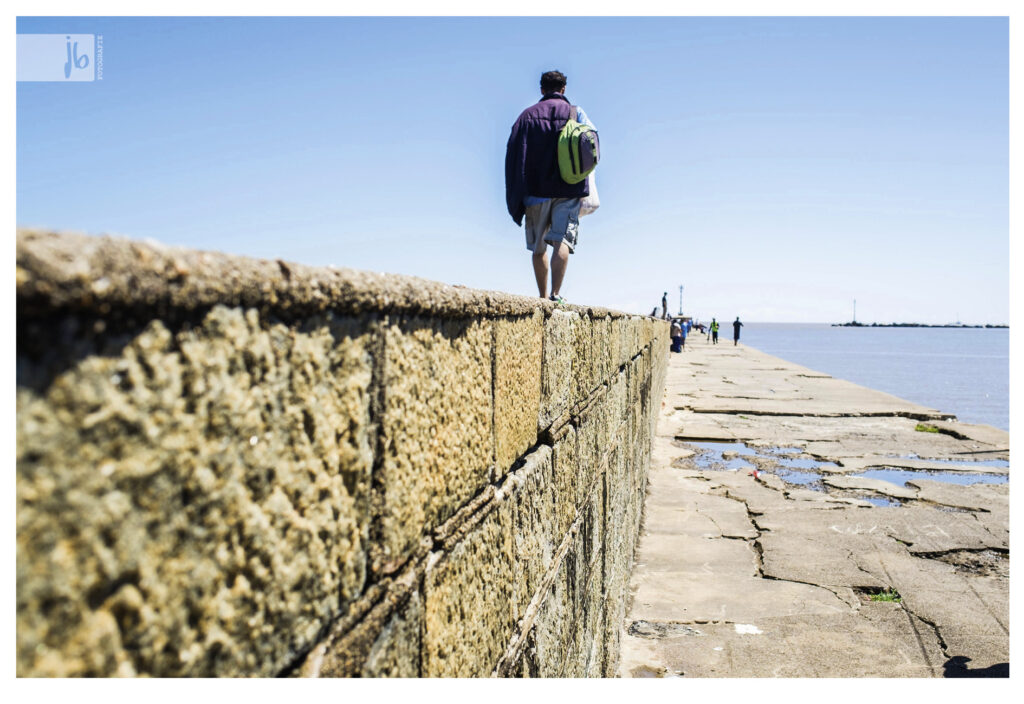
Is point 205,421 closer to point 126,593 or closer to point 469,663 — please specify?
point 126,593

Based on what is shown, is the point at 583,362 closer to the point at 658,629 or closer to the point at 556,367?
the point at 556,367

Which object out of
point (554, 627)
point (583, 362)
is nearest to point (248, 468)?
point (554, 627)

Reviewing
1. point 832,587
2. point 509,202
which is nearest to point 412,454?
point 509,202

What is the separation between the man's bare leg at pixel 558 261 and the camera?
3.88 metres

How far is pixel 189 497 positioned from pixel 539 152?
3389 mm

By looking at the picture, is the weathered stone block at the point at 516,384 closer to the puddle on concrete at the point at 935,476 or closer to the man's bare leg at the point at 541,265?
the man's bare leg at the point at 541,265

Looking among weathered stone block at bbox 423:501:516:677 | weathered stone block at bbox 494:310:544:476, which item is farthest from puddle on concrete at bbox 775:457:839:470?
weathered stone block at bbox 423:501:516:677

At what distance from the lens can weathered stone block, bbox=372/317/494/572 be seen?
0.93 metres

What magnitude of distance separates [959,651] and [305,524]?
4.00 metres

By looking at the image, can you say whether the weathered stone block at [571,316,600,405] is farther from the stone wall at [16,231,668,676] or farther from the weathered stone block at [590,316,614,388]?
the stone wall at [16,231,668,676]

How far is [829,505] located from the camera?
6.30m

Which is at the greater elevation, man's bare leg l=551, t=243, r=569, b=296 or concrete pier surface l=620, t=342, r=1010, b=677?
man's bare leg l=551, t=243, r=569, b=296

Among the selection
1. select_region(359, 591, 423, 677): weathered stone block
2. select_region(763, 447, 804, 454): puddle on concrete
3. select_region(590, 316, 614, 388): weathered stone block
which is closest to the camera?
select_region(359, 591, 423, 677): weathered stone block

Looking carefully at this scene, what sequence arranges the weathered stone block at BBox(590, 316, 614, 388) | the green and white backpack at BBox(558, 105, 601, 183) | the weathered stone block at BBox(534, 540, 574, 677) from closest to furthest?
the weathered stone block at BBox(534, 540, 574, 677)
the weathered stone block at BBox(590, 316, 614, 388)
the green and white backpack at BBox(558, 105, 601, 183)
